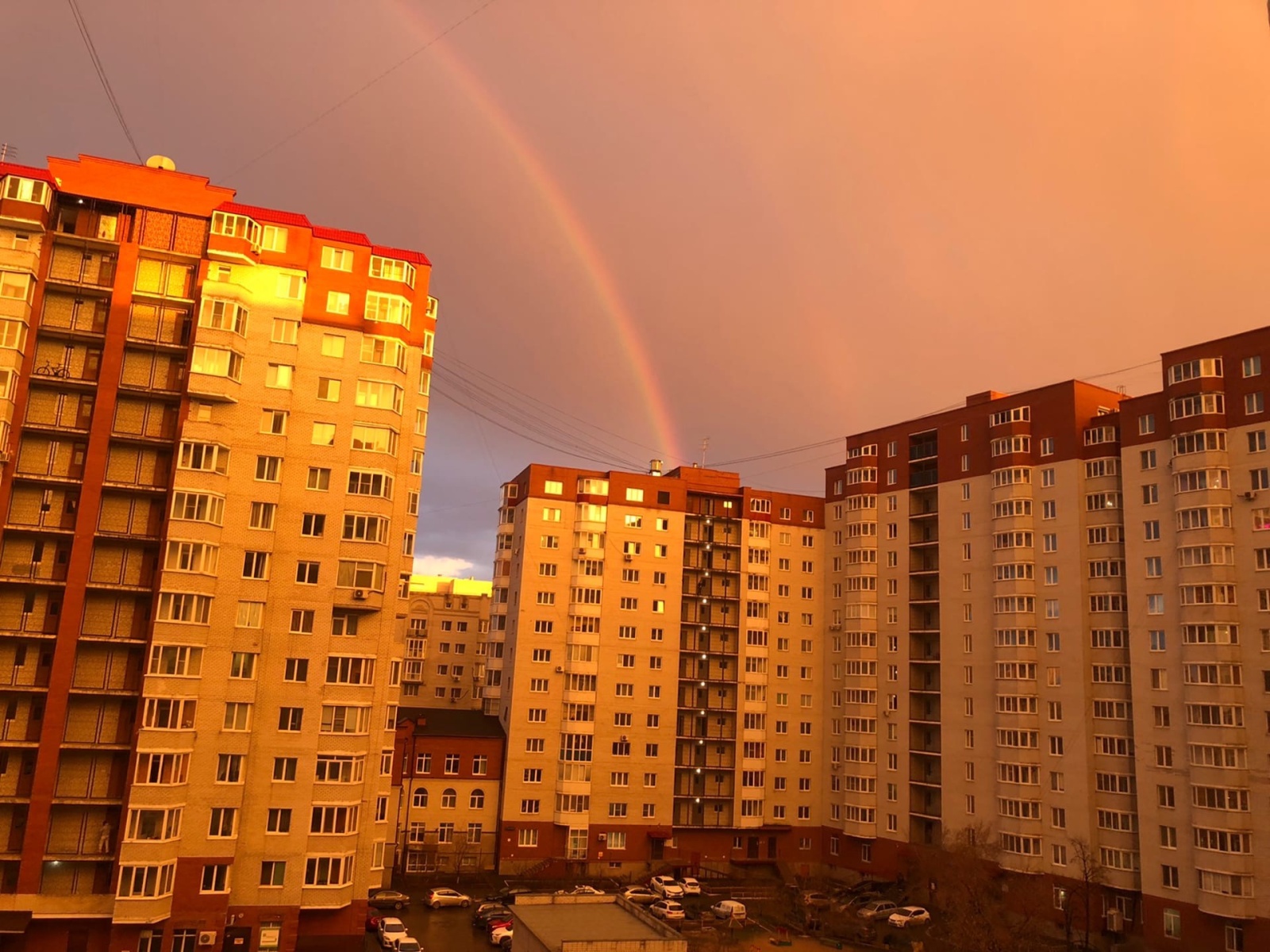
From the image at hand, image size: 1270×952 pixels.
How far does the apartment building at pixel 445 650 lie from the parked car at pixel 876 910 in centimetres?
6155

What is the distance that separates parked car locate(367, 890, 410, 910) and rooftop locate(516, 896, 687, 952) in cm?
2105

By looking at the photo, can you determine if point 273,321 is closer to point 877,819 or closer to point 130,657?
point 130,657

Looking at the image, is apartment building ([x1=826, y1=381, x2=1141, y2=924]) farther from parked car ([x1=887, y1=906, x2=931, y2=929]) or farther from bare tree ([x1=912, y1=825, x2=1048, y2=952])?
parked car ([x1=887, y1=906, x2=931, y2=929])

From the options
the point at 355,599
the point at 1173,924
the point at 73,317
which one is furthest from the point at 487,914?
the point at 73,317

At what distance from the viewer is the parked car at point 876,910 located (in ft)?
220

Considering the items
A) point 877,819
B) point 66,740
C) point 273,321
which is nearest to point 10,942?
point 66,740

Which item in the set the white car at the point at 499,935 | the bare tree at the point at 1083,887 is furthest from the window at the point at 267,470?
the bare tree at the point at 1083,887

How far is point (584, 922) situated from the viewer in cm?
4222

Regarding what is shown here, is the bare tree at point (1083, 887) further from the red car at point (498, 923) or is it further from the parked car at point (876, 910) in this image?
the red car at point (498, 923)

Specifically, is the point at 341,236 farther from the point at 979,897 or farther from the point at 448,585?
the point at 448,585

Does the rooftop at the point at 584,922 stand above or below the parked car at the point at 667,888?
above

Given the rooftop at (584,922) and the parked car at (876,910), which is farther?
the parked car at (876,910)

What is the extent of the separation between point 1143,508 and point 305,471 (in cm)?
5360

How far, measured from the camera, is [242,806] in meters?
46.7
